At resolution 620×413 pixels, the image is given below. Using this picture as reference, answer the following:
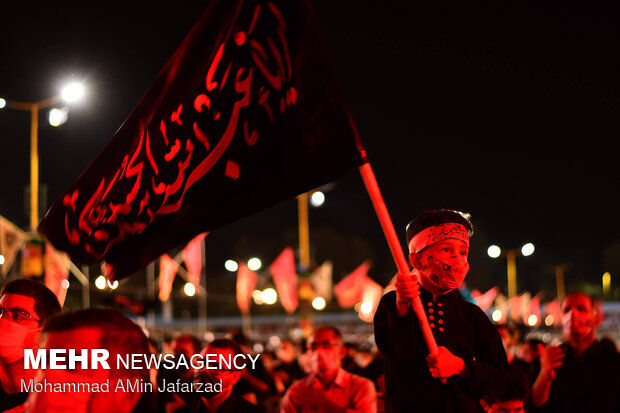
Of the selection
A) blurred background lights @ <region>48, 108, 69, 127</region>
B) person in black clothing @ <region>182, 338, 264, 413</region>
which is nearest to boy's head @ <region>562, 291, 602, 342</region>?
person in black clothing @ <region>182, 338, 264, 413</region>

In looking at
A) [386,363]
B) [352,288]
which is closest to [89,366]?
[386,363]

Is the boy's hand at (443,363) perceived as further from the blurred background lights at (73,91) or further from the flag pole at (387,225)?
the blurred background lights at (73,91)

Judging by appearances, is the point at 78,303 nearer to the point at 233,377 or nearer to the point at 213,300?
the point at 213,300

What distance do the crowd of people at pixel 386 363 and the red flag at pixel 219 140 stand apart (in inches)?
24.4

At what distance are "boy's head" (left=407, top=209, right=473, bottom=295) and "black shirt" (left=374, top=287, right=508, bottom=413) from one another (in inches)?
3.6

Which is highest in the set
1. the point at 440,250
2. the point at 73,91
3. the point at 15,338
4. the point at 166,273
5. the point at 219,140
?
the point at 73,91

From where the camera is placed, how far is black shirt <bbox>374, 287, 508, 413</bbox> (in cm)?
421

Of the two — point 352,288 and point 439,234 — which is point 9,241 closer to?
point 439,234

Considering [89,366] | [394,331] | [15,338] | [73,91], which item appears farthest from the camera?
[73,91]

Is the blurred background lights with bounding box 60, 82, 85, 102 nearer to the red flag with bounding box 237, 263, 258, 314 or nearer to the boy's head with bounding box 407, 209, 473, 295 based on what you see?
the boy's head with bounding box 407, 209, 473, 295

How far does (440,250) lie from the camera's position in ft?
14.8

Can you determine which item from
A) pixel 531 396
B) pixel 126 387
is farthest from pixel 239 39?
pixel 531 396

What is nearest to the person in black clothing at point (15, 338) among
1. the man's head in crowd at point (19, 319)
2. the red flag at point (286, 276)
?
the man's head in crowd at point (19, 319)

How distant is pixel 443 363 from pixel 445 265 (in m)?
0.60
